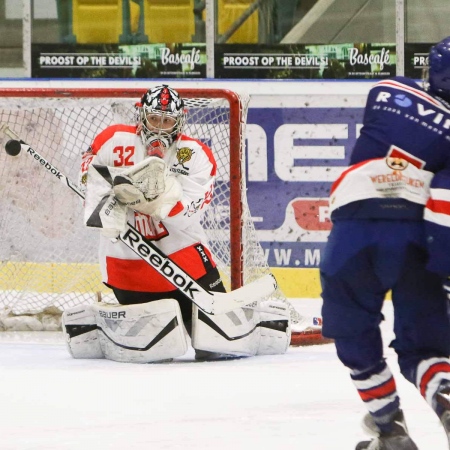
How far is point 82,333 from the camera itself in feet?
14.1

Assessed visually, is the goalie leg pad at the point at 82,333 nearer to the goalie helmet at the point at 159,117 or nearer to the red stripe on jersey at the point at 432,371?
the goalie helmet at the point at 159,117

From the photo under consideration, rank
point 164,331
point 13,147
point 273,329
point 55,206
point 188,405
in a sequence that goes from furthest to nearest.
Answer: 1. point 55,206
2. point 13,147
3. point 273,329
4. point 164,331
5. point 188,405

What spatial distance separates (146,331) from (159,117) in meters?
0.73

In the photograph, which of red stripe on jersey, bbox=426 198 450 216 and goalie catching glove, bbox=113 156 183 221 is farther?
goalie catching glove, bbox=113 156 183 221

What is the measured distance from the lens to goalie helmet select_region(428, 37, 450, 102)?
2512 millimetres

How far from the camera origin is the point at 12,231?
5078 millimetres

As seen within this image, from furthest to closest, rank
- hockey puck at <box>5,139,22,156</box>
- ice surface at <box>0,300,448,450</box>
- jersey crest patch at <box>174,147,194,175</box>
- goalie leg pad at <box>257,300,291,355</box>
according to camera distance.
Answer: hockey puck at <box>5,139,22,156</box>, goalie leg pad at <box>257,300,291,355</box>, jersey crest patch at <box>174,147,194,175</box>, ice surface at <box>0,300,448,450</box>

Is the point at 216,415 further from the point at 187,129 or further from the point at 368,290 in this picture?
the point at 187,129

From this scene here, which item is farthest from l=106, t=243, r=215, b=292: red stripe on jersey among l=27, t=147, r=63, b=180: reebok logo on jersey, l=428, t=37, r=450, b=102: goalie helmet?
l=428, t=37, r=450, b=102: goalie helmet

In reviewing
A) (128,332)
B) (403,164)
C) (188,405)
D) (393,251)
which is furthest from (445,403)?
(128,332)

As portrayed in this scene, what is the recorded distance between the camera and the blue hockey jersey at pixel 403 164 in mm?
2469

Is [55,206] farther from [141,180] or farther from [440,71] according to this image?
[440,71]

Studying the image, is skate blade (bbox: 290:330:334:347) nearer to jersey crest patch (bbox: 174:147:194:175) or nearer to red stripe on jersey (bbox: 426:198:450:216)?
jersey crest patch (bbox: 174:147:194:175)

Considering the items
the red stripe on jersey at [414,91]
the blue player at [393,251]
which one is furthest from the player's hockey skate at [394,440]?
the red stripe on jersey at [414,91]
